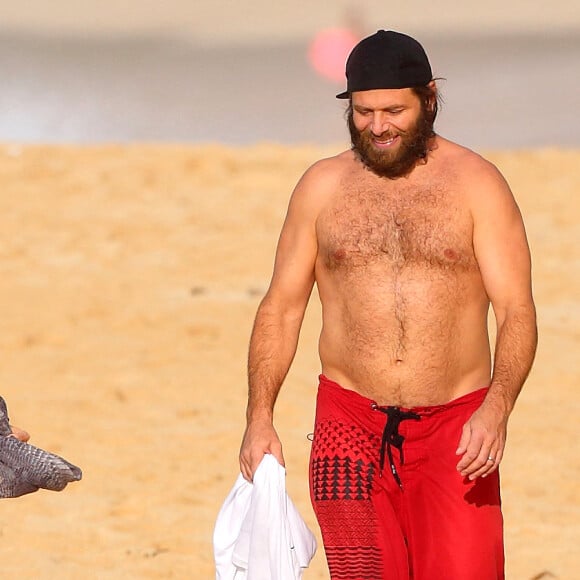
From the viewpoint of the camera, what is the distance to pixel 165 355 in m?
11.8

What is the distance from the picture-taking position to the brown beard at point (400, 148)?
463 centimetres

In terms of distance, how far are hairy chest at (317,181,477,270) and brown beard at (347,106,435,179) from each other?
8cm

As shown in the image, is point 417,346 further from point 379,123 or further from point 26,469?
point 26,469

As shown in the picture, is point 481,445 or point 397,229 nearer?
point 481,445

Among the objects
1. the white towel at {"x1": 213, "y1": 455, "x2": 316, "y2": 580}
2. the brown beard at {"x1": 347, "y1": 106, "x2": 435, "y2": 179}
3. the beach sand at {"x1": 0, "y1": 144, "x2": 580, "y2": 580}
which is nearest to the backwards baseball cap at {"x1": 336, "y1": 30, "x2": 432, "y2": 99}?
the brown beard at {"x1": 347, "y1": 106, "x2": 435, "y2": 179}

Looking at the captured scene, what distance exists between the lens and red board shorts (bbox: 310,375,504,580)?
4.57m

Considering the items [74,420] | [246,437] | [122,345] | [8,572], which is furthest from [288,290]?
[122,345]

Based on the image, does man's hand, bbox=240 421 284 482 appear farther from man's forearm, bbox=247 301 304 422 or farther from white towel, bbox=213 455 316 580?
man's forearm, bbox=247 301 304 422

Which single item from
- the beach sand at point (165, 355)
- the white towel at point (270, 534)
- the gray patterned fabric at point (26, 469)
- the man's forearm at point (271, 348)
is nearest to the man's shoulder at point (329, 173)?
the man's forearm at point (271, 348)

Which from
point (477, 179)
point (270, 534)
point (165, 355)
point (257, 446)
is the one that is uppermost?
point (477, 179)

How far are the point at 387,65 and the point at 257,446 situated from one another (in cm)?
121

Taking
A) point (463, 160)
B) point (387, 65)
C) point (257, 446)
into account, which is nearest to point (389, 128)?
point (387, 65)

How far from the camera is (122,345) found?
39.8ft

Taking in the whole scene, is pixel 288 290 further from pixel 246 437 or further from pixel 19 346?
pixel 19 346
